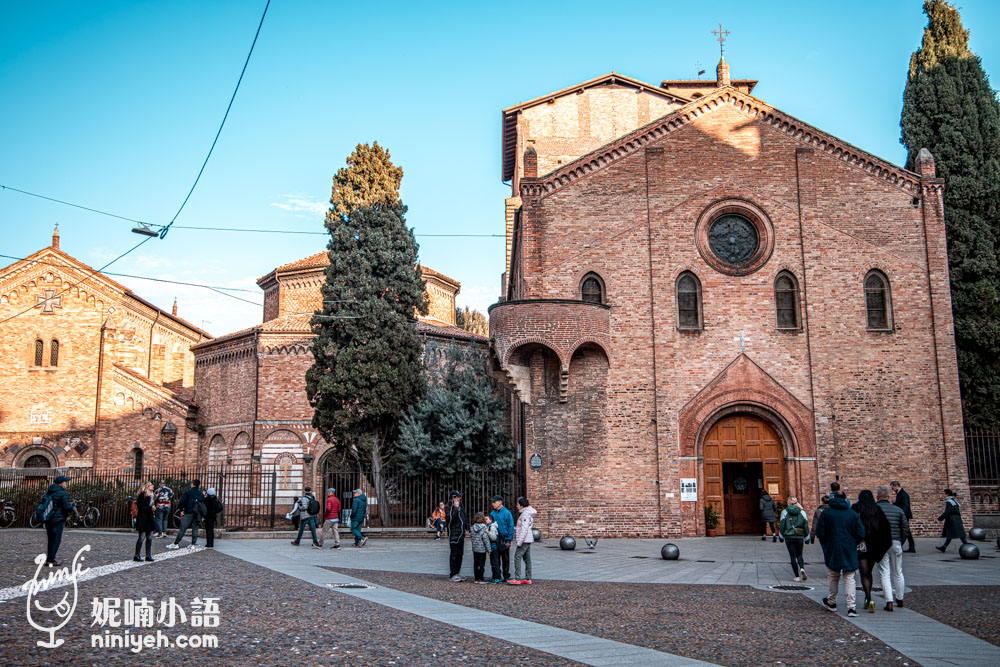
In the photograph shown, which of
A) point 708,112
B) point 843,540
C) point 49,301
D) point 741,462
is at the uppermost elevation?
point 708,112

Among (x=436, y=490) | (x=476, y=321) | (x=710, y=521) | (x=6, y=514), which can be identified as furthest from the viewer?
(x=476, y=321)

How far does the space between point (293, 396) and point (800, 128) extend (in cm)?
2098

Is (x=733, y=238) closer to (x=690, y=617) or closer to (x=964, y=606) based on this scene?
(x=964, y=606)

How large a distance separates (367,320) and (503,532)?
1216 centimetres

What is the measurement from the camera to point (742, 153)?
75.4 feet

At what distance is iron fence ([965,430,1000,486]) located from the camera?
74.9 feet

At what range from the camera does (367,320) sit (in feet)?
79.8

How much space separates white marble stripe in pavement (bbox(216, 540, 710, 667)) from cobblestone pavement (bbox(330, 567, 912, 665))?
11.7 inches

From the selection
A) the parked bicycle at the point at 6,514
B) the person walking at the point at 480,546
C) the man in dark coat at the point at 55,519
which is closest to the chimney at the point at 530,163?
the person walking at the point at 480,546

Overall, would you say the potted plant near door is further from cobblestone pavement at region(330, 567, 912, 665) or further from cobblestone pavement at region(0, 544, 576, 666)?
cobblestone pavement at region(0, 544, 576, 666)

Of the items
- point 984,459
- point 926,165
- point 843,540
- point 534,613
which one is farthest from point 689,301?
point 534,613

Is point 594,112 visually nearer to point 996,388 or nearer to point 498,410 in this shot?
point 498,410

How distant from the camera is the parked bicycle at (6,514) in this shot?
2733 centimetres

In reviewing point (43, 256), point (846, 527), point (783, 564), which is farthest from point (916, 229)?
point (43, 256)
